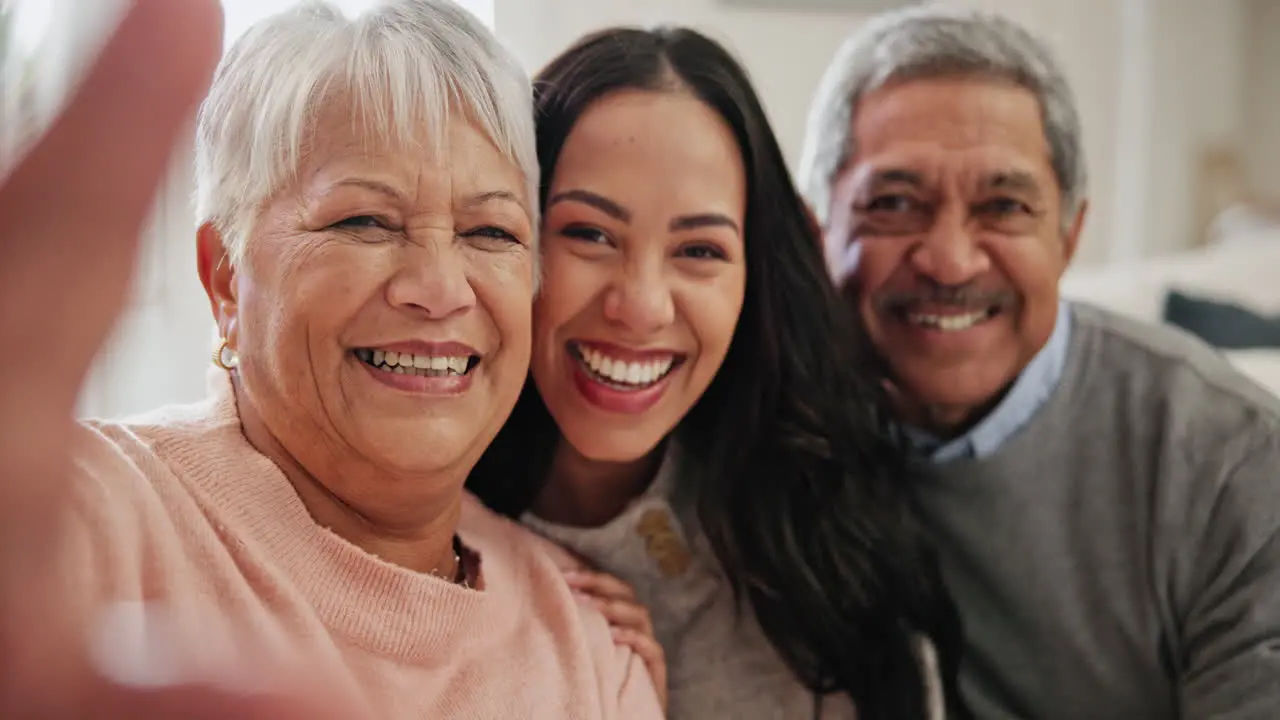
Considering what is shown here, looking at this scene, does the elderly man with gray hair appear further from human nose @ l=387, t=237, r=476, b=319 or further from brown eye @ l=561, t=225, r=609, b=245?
human nose @ l=387, t=237, r=476, b=319

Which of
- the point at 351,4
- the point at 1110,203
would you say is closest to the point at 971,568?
the point at 351,4

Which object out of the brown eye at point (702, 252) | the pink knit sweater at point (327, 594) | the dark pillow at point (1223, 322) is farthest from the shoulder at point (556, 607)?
the dark pillow at point (1223, 322)

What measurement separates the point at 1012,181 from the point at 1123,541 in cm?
48

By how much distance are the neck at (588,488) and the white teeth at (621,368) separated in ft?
0.56

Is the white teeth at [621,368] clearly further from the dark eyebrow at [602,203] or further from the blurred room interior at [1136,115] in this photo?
the blurred room interior at [1136,115]

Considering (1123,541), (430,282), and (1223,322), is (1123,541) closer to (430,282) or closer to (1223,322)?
(430,282)

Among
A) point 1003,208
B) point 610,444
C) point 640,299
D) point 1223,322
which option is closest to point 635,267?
point 640,299

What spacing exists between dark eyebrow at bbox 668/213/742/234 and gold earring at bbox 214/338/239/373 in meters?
0.46

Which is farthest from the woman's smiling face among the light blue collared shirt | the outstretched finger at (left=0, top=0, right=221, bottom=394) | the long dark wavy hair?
the outstretched finger at (left=0, top=0, right=221, bottom=394)

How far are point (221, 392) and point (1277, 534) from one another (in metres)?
1.20

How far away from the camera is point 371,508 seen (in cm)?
99

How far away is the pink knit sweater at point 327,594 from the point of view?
744mm

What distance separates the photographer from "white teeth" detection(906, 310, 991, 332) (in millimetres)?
1438

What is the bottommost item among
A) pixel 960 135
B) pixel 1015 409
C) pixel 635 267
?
pixel 1015 409
